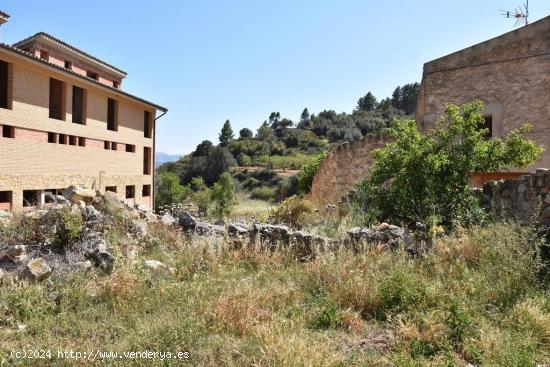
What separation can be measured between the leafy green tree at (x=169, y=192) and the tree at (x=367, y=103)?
146 ft

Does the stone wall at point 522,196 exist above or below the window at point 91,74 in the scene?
below

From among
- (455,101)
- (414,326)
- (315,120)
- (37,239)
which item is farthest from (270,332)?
(315,120)

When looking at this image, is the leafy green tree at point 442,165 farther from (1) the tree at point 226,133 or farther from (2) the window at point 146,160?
(1) the tree at point 226,133

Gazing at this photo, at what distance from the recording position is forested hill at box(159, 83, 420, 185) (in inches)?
2160

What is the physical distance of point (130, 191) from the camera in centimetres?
2173

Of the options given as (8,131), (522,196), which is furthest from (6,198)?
(522,196)

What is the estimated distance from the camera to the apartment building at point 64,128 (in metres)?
14.1

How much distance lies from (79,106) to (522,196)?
58.1 ft

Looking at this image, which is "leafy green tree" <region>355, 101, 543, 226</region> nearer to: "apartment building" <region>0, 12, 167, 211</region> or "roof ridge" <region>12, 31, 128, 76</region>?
"apartment building" <region>0, 12, 167, 211</region>

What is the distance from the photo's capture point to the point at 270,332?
353 cm

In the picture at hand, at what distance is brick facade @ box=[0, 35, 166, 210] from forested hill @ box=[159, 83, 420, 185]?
31409mm

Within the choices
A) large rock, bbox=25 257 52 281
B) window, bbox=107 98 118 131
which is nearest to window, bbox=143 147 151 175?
window, bbox=107 98 118 131

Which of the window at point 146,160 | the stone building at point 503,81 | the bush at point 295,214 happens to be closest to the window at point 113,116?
the window at point 146,160

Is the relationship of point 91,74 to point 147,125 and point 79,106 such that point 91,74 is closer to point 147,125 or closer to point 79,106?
point 147,125
